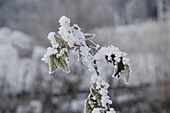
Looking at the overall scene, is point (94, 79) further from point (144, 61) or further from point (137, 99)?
point (144, 61)

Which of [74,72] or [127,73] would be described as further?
[74,72]

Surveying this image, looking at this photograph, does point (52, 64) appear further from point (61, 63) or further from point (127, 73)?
point (127, 73)

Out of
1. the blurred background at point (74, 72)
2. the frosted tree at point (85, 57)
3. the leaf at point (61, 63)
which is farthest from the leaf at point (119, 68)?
the blurred background at point (74, 72)

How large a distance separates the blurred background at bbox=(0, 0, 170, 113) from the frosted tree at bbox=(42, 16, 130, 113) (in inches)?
160

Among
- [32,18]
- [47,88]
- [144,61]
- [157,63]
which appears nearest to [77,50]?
[47,88]

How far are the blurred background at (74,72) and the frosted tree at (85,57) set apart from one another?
4.07 m

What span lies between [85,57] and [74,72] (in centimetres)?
439

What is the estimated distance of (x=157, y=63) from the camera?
254 inches

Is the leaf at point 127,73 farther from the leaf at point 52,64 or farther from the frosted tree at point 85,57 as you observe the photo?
the leaf at point 52,64

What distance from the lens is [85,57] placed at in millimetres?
852

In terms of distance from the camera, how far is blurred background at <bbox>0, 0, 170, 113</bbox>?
5230 millimetres

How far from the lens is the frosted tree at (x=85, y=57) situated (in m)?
0.85

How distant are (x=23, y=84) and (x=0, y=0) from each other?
30.7ft

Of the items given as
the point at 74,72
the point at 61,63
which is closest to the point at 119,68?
the point at 61,63
